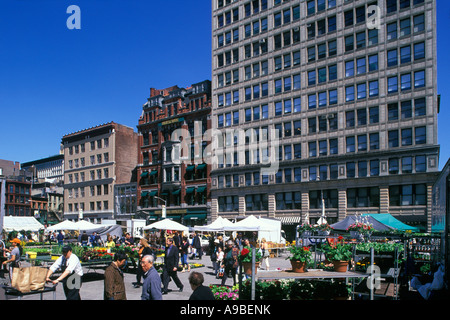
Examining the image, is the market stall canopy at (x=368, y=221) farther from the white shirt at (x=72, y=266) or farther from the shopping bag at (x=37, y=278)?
the shopping bag at (x=37, y=278)

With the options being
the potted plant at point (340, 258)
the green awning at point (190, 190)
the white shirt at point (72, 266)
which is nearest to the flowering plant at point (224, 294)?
the potted plant at point (340, 258)

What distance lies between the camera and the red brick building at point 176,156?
5902 centimetres

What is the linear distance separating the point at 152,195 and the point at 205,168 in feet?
36.2

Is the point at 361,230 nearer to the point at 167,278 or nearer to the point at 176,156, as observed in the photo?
the point at 167,278

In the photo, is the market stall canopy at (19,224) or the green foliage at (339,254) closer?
the green foliage at (339,254)

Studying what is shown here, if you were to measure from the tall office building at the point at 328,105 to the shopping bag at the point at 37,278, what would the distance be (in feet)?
126

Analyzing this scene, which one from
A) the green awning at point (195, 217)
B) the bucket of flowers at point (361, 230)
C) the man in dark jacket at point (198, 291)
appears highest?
the man in dark jacket at point (198, 291)

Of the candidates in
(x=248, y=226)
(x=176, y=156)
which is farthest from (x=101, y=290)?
(x=176, y=156)

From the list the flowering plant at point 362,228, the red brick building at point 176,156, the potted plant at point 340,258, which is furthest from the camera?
the red brick building at point 176,156

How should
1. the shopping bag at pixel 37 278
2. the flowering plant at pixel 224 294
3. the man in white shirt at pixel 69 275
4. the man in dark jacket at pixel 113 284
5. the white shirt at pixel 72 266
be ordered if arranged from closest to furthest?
1. the man in dark jacket at pixel 113 284
2. the flowering plant at pixel 224 294
3. the man in white shirt at pixel 69 275
4. the shopping bag at pixel 37 278
5. the white shirt at pixel 72 266

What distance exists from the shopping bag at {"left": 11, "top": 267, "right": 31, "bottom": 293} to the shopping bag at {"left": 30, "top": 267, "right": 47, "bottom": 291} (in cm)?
7

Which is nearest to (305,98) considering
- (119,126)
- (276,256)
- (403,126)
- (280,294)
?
(403,126)
